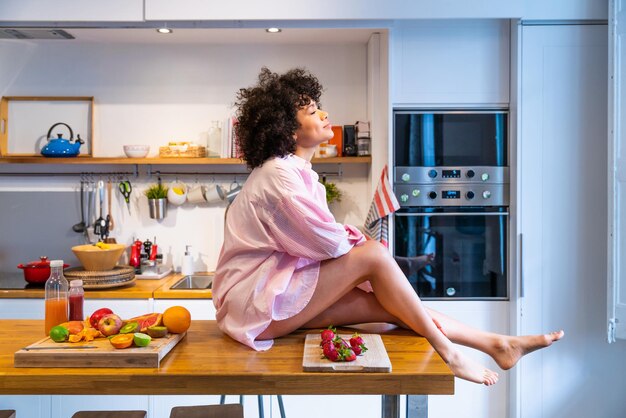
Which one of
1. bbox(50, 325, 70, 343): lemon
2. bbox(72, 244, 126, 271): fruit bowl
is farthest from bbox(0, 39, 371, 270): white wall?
bbox(50, 325, 70, 343): lemon

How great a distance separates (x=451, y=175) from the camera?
3.29 metres

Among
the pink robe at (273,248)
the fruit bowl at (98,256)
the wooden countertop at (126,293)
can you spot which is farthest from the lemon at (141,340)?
the fruit bowl at (98,256)

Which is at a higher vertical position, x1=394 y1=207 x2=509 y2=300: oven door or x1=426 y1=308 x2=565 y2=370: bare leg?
x1=394 y1=207 x2=509 y2=300: oven door

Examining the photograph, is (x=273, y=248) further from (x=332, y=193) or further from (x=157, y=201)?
(x=157, y=201)

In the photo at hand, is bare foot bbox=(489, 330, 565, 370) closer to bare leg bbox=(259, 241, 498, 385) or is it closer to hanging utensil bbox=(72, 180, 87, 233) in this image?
bare leg bbox=(259, 241, 498, 385)

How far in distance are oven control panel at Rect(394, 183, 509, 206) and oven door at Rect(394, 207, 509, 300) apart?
0.03 m

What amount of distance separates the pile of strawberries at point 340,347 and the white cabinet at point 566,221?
5.56 feet

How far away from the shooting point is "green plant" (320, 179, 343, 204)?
3.74 m

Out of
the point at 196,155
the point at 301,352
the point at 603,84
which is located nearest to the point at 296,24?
the point at 196,155

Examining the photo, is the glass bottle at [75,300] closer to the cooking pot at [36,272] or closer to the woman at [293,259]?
the woman at [293,259]

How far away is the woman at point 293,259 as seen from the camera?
1967 mm

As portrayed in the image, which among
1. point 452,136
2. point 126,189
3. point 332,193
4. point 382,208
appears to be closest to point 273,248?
point 382,208

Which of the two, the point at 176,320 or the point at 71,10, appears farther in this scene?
the point at 71,10

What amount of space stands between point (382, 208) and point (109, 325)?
1.67 metres
